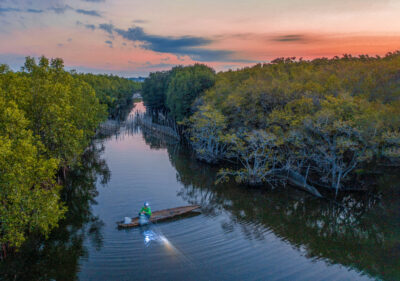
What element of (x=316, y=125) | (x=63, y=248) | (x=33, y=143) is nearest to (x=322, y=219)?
(x=316, y=125)

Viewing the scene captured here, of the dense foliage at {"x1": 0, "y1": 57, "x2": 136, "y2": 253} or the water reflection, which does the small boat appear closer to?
the water reflection

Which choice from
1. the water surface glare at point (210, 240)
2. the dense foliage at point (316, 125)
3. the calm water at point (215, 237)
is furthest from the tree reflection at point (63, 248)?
the dense foliage at point (316, 125)

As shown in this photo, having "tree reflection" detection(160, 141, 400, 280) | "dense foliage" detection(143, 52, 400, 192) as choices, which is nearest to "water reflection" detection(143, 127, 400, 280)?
"tree reflection" detection(160, 141, 400, 280)

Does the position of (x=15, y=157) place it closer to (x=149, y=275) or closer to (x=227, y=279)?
(x=149, y=275)

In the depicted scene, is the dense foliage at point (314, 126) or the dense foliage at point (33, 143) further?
the dense foliage at point (314, 126)

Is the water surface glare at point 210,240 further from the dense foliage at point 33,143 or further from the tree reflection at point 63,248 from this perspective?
the dense foliage at point 33,143

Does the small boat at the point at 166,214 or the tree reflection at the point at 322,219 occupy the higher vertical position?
the small boat at the point at 166,214

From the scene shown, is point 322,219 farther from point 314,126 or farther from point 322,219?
point 314,126
